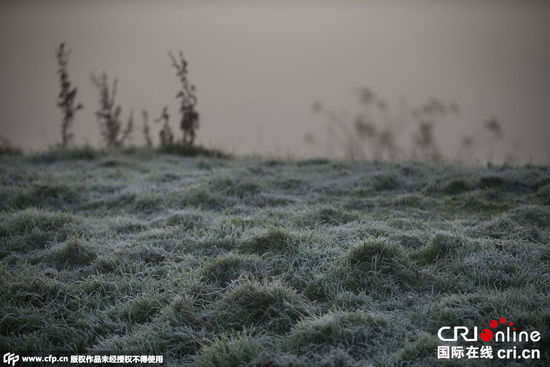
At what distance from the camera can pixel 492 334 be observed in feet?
7.84

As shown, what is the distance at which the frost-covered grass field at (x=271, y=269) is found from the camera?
2502 millimetres

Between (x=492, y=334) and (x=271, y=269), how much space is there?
161 centimetres

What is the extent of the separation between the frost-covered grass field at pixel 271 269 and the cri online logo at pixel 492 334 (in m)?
0.05

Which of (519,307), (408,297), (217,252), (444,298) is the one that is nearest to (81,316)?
(217,252)

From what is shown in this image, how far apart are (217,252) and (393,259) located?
1560 millimetres

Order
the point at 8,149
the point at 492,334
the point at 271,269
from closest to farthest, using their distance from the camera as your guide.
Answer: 1. the point at 492,334
2. the point at 271,269
3. the point at 8,149

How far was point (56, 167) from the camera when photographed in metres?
7.14

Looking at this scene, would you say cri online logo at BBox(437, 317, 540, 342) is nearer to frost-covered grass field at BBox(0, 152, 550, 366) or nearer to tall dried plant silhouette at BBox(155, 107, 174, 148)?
frost-covered grass field at BBox(0, 152, 550, 366)

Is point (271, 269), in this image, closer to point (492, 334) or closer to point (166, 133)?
point (492, 334)

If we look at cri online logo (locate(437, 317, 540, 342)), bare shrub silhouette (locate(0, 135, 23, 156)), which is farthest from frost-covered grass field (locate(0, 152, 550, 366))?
bare shrub silhouette (locate(0, 135, 23, 156))

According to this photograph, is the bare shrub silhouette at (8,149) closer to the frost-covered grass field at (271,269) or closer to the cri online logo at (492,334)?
the frost-covered grass field at (271,269)

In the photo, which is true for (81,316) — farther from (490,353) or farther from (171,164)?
(171,164)

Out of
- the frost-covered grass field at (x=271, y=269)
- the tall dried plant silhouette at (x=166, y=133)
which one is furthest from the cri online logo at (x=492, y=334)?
the tall dried plant silhouette at (x=166, y=133)

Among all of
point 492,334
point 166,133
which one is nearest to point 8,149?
point 166,133
